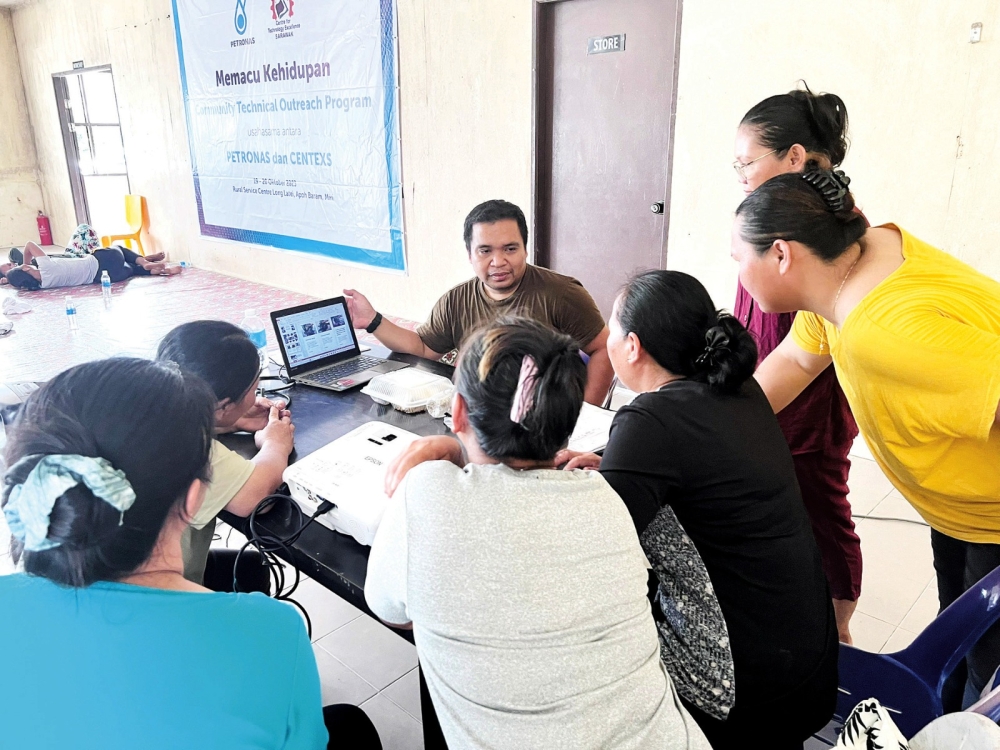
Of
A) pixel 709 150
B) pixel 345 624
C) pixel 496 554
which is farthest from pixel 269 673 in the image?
pixel 709 150

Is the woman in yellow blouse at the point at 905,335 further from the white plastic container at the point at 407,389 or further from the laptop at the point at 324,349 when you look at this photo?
the laptop at the point at 324,349

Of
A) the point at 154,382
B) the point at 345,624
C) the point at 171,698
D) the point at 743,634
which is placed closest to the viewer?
the point at 171,698

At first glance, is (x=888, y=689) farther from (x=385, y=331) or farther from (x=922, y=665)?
(x=385, y=331)

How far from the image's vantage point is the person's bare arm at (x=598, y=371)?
209 cm

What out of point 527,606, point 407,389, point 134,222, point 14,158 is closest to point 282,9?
point 134,222

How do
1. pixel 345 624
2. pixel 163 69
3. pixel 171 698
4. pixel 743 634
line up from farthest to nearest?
pixel 163 69, pixel 345 624, pixel 743 634, pixel 171 698

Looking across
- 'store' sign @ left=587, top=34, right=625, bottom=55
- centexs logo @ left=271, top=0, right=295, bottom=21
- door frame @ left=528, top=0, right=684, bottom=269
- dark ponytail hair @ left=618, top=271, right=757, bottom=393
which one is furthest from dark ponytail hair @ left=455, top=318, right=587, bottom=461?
Result: centexs logo @ left=271, top=0, right=295, bottom=21

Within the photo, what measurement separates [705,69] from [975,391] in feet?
8.29

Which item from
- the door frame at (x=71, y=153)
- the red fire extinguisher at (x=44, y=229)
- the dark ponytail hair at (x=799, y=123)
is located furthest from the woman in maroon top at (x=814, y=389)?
the red fire extinguisher at (x=44, y=229)

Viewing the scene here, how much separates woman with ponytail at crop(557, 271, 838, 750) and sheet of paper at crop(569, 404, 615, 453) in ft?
1.26

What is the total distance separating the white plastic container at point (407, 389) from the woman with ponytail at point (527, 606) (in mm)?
841

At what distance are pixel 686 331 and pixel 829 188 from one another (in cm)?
41

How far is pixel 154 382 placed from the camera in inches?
31.6

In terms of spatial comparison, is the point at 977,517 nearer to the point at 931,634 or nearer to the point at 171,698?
the point at 931,634
